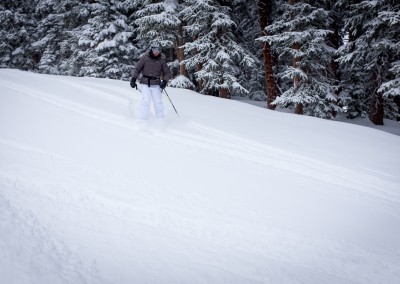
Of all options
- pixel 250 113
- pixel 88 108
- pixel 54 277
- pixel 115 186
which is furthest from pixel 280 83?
A: pixel 54 277

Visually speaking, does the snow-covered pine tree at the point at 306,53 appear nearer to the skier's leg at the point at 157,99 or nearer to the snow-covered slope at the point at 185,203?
the snow-covered slope at the point at 185,203

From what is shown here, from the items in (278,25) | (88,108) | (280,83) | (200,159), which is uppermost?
(278,25)

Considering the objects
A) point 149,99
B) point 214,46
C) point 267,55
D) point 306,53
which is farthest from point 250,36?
point 149,99

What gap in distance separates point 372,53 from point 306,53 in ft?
11.6

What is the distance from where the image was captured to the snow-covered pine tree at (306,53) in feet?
40.9

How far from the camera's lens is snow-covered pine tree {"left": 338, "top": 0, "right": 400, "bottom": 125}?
11.8 m

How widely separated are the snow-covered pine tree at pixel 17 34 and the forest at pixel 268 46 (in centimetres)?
565

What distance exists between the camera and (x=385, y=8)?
41.7 feet

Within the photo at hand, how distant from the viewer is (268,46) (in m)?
15.4

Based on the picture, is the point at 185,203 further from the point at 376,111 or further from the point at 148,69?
the point at 376,111

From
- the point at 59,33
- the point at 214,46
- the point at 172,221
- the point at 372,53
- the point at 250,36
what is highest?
the point at 250,36

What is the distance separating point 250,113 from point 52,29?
2285 cm

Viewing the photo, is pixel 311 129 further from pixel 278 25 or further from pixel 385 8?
pixel 385 8

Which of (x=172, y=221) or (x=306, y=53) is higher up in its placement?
(x=306, y=53)
